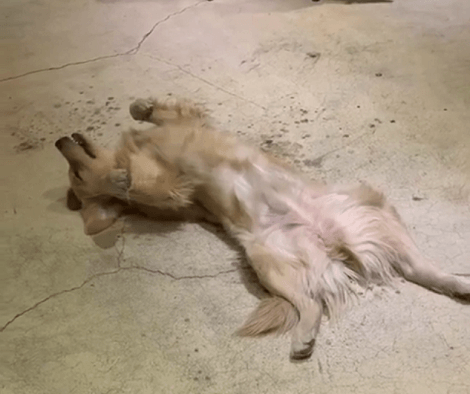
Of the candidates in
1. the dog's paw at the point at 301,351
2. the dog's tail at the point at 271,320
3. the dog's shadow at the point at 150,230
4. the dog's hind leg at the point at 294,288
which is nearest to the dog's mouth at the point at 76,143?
the dog's shadow at the point at 150,230

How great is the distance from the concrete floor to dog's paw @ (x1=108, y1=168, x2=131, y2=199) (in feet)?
0.55

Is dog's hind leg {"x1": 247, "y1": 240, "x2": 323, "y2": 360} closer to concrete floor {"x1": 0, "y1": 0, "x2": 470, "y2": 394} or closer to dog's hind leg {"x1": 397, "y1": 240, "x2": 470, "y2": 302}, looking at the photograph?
concrete floor {"x1": 0, "y1": 0, "x2": 470, "y2": 394}

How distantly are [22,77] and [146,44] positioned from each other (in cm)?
80

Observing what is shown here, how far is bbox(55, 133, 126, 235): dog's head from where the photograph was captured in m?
2.29

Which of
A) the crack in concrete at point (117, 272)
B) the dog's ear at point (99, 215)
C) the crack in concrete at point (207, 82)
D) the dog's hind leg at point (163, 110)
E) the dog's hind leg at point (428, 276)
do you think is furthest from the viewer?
the crack in concrete at point (207, 82)

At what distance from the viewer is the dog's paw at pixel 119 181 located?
220 centimetres

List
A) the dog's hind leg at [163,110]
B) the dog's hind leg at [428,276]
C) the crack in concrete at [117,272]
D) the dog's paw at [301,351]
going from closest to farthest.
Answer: the dog's paw at [301,351], the dog's hind leg at [428,276], the crack in concrete at [117,272], the dog's hind leg at [163,110]

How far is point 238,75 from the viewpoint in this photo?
10.4 feet

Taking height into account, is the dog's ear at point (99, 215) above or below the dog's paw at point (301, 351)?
below

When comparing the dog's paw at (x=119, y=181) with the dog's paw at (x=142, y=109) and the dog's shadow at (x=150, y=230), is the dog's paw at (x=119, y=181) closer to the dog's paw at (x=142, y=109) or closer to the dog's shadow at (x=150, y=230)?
the dog's shadow at (x=150, y=230)

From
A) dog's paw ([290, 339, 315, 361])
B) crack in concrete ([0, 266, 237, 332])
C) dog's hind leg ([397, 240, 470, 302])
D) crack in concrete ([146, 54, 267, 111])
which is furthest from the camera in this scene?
crack in concrete ([146, 54, 267, 111])

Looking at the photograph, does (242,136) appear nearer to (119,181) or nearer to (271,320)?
(119,181)

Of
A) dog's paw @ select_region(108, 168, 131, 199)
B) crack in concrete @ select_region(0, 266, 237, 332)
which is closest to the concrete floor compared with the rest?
crack in concrete @ select_region(0, 266, 237, 332)

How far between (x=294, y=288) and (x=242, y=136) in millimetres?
1028
